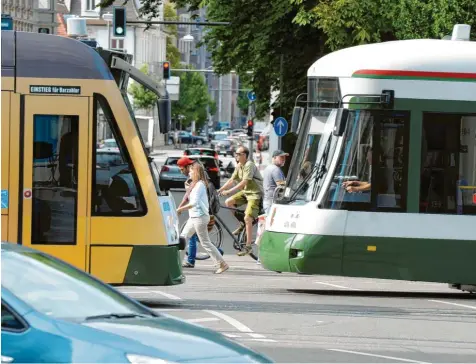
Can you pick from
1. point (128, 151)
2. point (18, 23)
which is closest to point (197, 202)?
point (128, 151)

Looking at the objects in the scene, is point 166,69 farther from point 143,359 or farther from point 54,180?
point 143,359

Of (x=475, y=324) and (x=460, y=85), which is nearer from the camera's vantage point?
(x=475, y=324)

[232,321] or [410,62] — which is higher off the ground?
[410,62]

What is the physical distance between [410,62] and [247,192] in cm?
716

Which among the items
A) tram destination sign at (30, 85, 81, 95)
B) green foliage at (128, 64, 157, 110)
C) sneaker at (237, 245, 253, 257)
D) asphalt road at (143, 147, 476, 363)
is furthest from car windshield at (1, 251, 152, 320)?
green foliage at (128, 64, 157, 110)

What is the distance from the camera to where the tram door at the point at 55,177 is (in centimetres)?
1540

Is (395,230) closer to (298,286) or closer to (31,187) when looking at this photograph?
(298,286)

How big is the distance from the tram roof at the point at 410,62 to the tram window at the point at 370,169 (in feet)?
1.93

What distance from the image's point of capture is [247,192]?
24797 mm

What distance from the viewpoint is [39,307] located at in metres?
7.39

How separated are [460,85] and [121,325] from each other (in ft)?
36.7

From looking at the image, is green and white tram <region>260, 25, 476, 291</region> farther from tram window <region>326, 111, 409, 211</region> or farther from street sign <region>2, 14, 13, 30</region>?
street sign <region>2, 14, 13, 30</region>

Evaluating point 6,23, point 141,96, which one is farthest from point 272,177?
point 141,96

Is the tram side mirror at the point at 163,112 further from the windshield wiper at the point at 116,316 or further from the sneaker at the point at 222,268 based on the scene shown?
the windshield wiper at the point at 116,316
